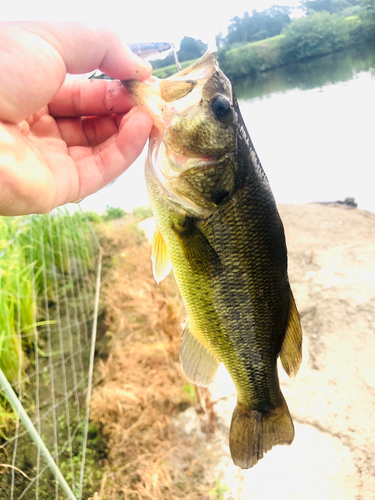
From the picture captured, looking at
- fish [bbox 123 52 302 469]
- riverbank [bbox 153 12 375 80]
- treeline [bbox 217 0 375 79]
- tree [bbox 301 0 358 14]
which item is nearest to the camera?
fish [bbox 123 52 302 469]

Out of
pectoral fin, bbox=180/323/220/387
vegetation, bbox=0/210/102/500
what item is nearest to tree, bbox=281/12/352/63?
vegetation, bbox=0/210/102/500

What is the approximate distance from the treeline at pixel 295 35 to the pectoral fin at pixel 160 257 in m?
11.2

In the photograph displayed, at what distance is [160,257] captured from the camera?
112 cm

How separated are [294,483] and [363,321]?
1542mm

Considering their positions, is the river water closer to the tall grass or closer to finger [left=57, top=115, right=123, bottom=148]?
the tall grass

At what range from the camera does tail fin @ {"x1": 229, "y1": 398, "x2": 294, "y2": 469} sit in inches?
43.5

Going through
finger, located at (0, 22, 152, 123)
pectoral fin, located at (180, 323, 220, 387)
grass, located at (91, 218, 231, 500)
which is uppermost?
finger, located at (0, 22, 152, 123)

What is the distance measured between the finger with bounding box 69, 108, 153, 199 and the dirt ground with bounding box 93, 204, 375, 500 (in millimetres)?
1900

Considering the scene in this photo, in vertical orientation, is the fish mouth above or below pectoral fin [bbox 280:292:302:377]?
above

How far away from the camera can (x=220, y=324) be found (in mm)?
1098

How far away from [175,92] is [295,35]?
52.9ft

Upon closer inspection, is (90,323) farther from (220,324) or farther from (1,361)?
(220,324)

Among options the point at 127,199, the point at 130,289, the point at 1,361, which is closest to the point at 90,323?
the point at 130,289

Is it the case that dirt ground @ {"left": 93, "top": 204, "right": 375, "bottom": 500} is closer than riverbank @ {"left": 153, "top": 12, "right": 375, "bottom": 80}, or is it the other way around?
dirt ground @ {"left": 93, "top": 204, "right": 375, "bottom": 500}
